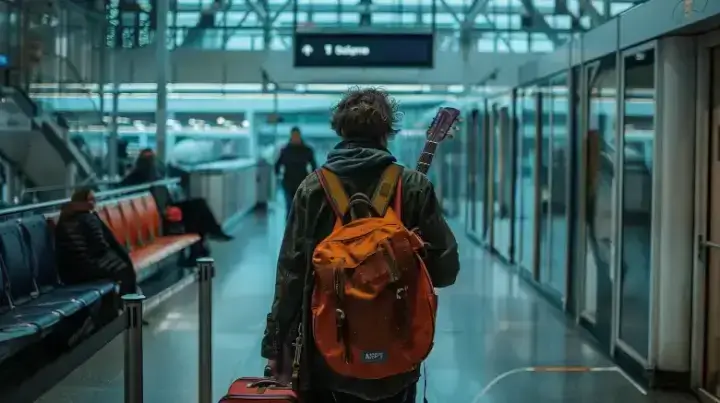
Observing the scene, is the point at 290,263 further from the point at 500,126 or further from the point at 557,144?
the point at 500,126

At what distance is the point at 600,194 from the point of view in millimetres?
6941

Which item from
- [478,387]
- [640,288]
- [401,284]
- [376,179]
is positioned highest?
[376,179]

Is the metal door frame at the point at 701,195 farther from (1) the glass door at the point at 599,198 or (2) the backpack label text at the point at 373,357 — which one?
(2) the backpack label text at the point at 373,357

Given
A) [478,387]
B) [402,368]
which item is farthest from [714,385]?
[402,368]

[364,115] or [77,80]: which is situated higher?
[77,80]

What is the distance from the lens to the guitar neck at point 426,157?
3433 mm

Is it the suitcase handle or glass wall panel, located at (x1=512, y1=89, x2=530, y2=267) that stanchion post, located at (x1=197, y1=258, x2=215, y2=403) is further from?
glass wall panel, located at (x1=512, y1=89, x2=530, y2=267)

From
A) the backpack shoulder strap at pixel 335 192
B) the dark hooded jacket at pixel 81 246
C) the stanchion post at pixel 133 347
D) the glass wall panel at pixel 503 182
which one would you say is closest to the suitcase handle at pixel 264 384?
the stanchion post at pixel 133 347

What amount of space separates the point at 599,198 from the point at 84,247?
12.0ft

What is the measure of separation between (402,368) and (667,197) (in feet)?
10.5

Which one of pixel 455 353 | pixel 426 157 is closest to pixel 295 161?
pixel 455 353

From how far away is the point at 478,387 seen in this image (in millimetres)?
5473

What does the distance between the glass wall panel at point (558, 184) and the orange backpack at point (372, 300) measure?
18.2ft

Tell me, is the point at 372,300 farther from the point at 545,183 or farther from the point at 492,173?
the point at 492,173
